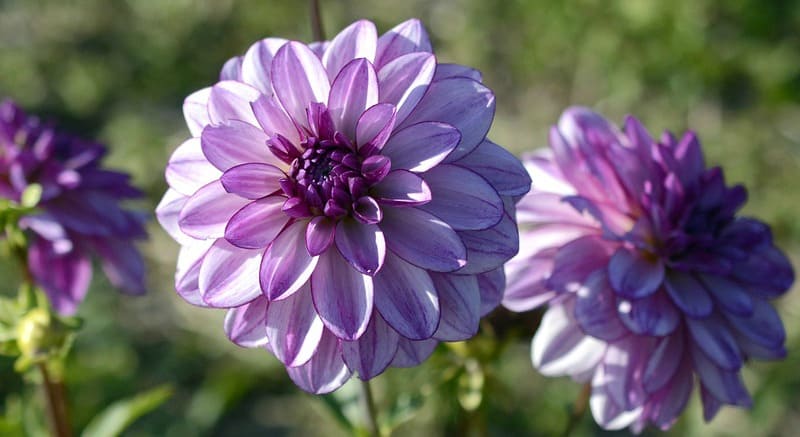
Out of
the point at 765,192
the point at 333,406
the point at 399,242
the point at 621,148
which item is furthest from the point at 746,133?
the point at 399,242

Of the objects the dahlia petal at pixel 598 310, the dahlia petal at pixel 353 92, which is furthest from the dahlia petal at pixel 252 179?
the dahlia petal at pixel 598 310

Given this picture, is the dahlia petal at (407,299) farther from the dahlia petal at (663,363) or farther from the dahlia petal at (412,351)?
the dahlia petal at (663,363)

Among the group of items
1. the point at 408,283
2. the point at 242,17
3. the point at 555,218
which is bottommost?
the point at 242,17

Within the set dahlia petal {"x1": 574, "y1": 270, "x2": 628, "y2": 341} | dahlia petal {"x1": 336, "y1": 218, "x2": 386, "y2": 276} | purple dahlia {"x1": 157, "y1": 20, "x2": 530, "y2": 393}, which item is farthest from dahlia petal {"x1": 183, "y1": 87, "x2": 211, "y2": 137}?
dahlia petal {"x1": 574, "y1": 270, "x2": 628, "y2": 341}

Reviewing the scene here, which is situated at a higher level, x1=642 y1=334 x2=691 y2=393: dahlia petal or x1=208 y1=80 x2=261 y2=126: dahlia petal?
x1=208 y1=80 x2=261 y2=126: dahlia petal

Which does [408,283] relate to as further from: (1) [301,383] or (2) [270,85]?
(2) [270,85]

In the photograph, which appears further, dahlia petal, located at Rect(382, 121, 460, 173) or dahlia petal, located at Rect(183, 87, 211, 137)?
dahlia petal, located at Rect(183, 87, 211, 137)

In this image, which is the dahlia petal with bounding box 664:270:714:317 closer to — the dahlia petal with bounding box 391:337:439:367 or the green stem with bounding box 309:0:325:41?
the dahlia petal with bounding box 391:337:439:367
